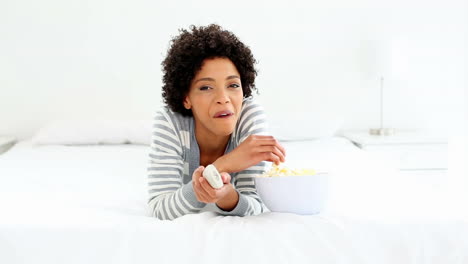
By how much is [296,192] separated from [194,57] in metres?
0.42

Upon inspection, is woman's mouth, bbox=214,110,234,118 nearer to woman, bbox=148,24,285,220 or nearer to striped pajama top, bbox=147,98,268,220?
woman, bbox=148,24,285,220

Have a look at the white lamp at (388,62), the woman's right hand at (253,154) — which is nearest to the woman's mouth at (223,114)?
the woman's right hand at (253,154)

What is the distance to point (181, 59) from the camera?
1.30 meters

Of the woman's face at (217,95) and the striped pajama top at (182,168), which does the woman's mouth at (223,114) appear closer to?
the woman's face at (217,95)

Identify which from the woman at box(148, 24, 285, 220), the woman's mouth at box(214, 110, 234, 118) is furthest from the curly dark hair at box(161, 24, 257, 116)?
the woman's mouth at box(214, 110, 234, 118)

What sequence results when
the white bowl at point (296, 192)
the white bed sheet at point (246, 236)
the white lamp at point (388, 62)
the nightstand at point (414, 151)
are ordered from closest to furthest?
the white bed sheet at point (246, 236) → the white bowl at point (296, 192) → the nightstand at point (414, 151) → the white lamp at point (388, 62)

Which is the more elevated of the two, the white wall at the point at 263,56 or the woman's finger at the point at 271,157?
the white wall at the point at 263,56

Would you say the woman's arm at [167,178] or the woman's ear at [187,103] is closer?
the woman's arm at [167,178]

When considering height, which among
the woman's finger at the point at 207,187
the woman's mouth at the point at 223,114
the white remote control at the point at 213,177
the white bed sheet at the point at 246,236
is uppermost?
the woman's mouth at the point at 223,114

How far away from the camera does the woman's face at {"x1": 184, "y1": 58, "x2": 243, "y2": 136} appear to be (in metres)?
1.24

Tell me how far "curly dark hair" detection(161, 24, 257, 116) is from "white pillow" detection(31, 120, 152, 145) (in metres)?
1.39

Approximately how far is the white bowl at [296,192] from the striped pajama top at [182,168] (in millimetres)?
73

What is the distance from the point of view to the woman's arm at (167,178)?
1.16 metres

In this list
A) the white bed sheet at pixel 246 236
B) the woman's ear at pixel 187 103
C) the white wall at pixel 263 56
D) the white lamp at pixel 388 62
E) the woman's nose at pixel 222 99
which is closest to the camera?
the white bed sheet at pixel 246 236
